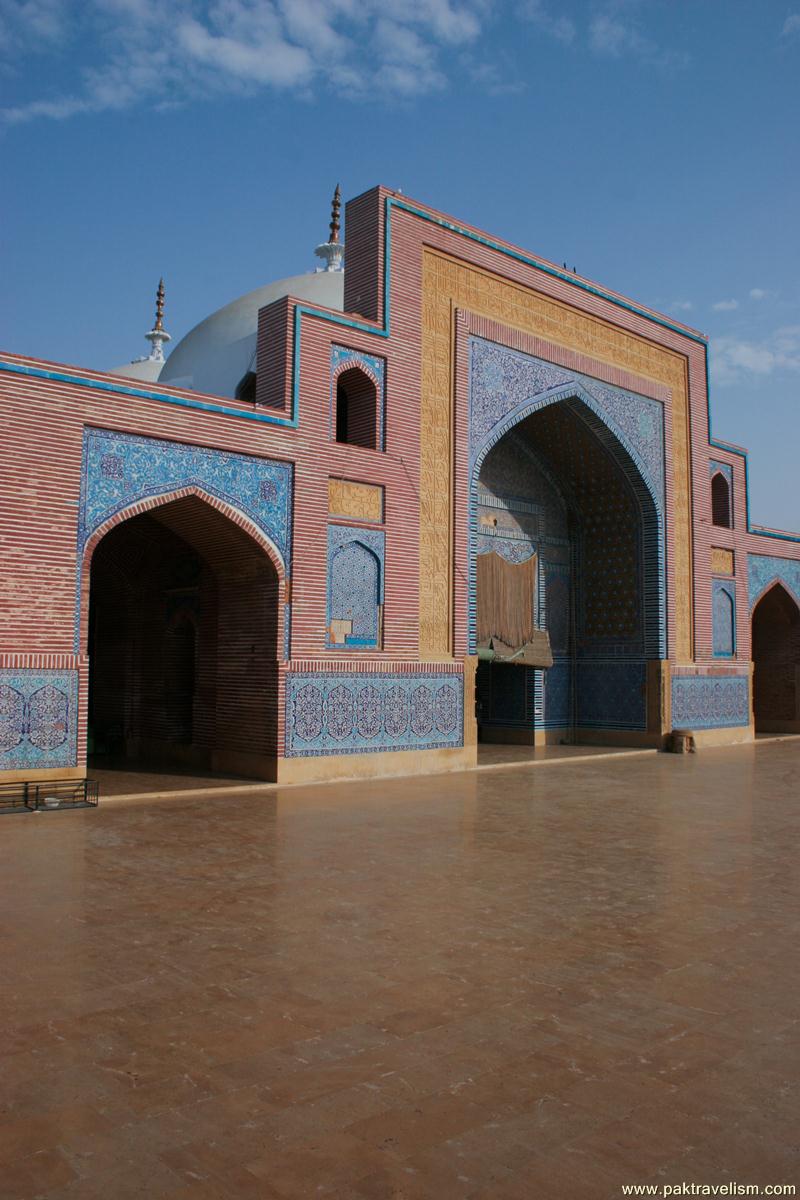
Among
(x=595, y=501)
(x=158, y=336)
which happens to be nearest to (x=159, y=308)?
(x=158, y=336)

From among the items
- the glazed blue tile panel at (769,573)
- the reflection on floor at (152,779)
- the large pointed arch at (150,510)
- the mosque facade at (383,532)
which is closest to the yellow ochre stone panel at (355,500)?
the mosque facade at (383,532)

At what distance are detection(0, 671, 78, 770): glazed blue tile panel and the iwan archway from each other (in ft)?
24.5

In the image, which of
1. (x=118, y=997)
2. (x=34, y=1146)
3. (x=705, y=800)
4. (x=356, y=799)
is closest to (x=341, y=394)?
(x=356, y=799)

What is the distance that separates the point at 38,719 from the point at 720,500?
13.6 m

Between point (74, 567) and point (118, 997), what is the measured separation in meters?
5.95

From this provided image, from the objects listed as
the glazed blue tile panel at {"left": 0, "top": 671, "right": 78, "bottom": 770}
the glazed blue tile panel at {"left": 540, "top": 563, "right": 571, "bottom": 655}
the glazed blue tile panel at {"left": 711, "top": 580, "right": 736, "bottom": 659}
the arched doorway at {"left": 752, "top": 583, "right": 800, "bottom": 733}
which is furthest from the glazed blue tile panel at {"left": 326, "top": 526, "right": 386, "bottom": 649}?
the arched doorway at {"left": 752, "top": 583, "right": 800, "bottom": 733}

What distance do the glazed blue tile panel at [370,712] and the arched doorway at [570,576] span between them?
343cm

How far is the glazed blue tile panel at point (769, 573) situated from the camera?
18188 mm

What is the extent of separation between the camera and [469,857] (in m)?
6.16

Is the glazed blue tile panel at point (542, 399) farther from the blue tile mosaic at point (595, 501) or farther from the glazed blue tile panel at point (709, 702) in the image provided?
the glazed blue tile panel at point (709, 702)

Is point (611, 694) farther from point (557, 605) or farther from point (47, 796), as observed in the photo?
point (47, 796)

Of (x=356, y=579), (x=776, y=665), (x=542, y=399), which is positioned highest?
(x=542, y=399)

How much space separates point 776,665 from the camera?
66.8ft

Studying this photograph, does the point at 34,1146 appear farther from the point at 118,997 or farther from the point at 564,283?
the point at 564,283
